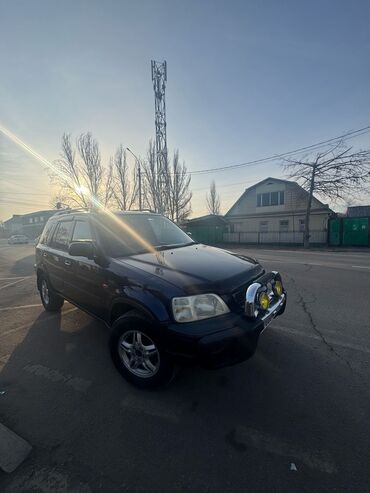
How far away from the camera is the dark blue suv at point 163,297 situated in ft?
7.78

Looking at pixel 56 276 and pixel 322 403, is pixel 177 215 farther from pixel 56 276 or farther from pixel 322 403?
pixel 322 403

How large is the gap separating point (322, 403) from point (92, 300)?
288cm

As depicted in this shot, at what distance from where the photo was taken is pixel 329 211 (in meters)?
27.2

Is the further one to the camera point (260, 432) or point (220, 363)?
point (220, 363)

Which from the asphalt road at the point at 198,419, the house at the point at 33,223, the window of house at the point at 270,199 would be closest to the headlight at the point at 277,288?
the asphalt road at the point at 198,419

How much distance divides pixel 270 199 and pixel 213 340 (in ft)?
106

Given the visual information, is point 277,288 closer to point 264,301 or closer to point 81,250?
point 264,301

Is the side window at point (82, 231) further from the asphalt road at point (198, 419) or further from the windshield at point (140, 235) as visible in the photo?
the asphalt road at point (198, 419)

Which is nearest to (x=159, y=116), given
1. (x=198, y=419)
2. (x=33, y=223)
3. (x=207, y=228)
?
(x=207, y=228)

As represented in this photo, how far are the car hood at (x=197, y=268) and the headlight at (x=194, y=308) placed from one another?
0.08 meters

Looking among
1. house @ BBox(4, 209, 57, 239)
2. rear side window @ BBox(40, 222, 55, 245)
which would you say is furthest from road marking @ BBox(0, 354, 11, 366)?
house @ BBox(4, 209, 57, 239)

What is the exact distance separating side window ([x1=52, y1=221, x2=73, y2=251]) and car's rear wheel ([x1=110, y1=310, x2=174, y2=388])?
7.29 feet

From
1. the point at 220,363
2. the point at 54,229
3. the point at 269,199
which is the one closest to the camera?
the point at 220,363

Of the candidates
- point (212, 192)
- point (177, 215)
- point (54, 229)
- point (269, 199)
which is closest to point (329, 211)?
point (269, 199)
